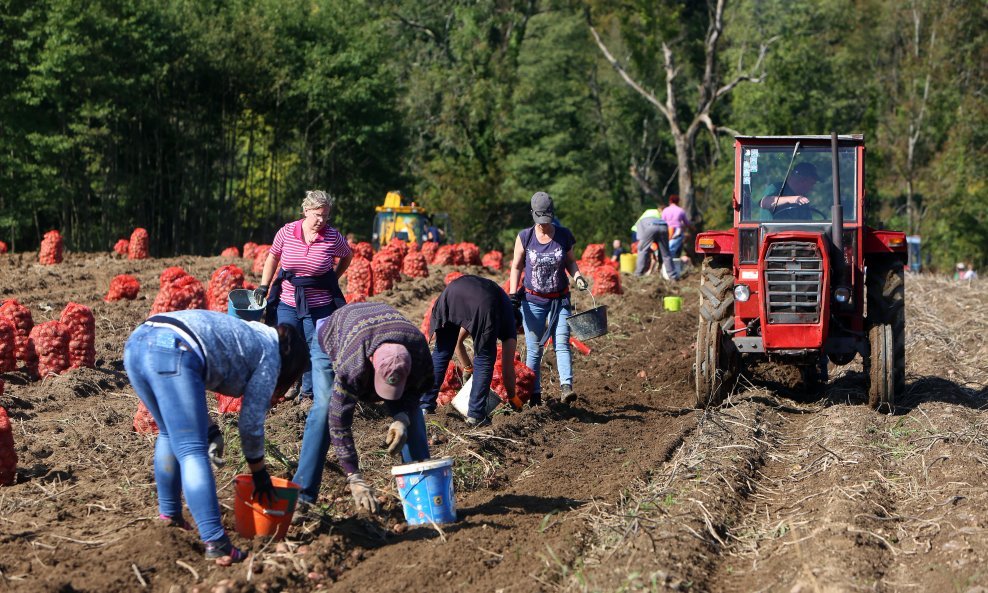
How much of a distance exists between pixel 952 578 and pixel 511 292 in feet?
16.7

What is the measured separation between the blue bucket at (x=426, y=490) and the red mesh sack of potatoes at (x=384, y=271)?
11.3 m

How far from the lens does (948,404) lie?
10078 mm

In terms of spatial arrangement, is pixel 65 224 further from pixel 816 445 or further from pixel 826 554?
pixel 826 554

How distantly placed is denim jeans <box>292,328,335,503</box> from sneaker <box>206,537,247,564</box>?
72 cm

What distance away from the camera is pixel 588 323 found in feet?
33.7

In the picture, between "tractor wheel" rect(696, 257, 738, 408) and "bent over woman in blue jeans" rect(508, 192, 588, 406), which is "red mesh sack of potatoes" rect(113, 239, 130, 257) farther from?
"tractor wheel" rect(696, 257, 738, 408)

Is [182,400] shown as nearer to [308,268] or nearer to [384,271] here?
[308,268]

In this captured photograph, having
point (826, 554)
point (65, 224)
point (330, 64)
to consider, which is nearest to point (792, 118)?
point (330, 64)

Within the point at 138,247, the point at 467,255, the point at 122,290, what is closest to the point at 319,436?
the point at 122,290

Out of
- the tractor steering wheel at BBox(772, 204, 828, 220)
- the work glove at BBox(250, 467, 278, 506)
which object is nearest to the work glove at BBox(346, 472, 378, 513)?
the work glove at BBox(250, 467, 278, 506)

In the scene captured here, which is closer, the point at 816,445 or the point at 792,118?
the point at 816,445

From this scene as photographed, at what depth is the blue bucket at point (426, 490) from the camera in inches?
245

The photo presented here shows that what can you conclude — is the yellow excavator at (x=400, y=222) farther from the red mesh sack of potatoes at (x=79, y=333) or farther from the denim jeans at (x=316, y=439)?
the denim jeans at (x=316, y=439)

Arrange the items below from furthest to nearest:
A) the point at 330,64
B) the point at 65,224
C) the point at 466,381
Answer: the point at 330,64 < the point at 65,224 < the point at 466,381
